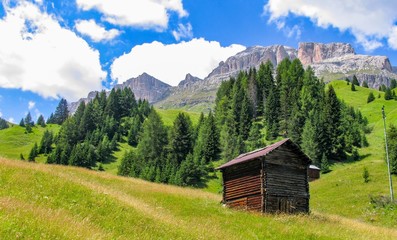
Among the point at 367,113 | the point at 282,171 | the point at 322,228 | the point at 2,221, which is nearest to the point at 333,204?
the point at 282,171

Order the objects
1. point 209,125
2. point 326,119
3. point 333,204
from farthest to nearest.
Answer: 1. point 209,125
2. point 326,119
3. point 333,204

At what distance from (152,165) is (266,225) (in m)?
63.7

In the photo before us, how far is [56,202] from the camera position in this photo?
15.4m

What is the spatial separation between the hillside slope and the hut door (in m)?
3.45

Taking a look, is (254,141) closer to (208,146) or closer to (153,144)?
(208,146)

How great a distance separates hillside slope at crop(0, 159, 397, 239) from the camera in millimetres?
10062

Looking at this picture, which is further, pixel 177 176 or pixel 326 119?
pixel 326 119

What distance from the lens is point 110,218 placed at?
15.3 metres

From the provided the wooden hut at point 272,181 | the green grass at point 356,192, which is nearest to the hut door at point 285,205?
the wooden hut at point 272,181

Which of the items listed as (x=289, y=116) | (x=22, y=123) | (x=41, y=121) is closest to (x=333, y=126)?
(x=289, y=116)

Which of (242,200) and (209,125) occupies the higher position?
(209,125)

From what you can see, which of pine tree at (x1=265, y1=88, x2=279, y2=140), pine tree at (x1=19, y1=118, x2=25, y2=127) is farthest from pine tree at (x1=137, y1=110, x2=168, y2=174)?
Answer: pine tree at (x1=19, y1=118, x2=25, y2=127)

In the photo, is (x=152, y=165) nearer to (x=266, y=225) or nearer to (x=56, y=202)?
(x=266, y=225)

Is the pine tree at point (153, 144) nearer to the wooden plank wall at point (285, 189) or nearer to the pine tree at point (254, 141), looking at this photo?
the pine tree at point (254, 141)
